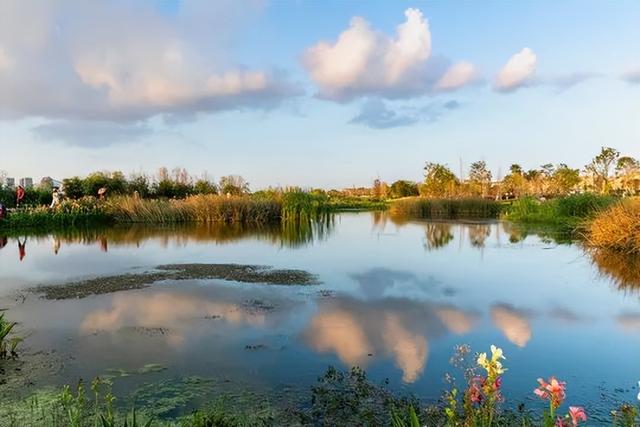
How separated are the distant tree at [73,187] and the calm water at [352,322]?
19221 mm

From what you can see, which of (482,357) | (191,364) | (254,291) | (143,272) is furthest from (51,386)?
(143,272)

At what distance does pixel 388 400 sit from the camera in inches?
138

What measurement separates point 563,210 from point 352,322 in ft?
62.1

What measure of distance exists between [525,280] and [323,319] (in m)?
4.48

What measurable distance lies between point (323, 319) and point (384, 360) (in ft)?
5.19

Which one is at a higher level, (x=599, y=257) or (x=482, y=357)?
(x=482, y=357)

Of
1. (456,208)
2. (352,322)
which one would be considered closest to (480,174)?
(456,208)

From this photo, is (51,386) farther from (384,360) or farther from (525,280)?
(525,280)

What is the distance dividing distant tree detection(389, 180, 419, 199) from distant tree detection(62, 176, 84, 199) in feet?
107

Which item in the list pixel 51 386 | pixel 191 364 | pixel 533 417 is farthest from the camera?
pixel 191 364

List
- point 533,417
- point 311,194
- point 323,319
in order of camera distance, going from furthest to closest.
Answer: point 311,194, point 323,319, point 533,417

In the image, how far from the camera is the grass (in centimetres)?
1905

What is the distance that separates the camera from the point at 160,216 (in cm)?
2294

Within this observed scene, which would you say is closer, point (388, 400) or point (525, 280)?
point (388, 400)
